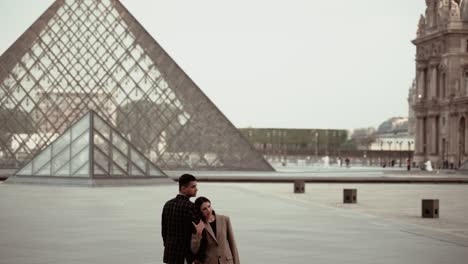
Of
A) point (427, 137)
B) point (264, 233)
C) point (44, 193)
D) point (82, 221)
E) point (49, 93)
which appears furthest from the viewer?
point (427, 137)

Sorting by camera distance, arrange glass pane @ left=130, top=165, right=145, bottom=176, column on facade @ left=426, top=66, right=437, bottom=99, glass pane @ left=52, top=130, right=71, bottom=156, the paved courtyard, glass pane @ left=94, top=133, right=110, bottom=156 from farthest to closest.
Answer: column on facade @ left=426, top=66, right=437, bottom=99 < glass pane @ left=130, top=165, right=145, bottom=176 < glass pane @ left=52, top=130, right=71, bottom=156 < glass pane @ left=94, top=133, right=110, bottom=156 < the paved courtyard

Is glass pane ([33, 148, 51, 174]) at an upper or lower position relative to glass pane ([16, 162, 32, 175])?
upper

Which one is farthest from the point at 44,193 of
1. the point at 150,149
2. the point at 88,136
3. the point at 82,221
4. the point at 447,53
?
the point at 447,53

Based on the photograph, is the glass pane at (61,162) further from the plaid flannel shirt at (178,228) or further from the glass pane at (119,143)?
the plaid flannel shirt at (178,228)

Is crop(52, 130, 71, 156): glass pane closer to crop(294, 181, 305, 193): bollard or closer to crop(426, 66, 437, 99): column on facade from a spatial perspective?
crop(294, 181, 305, 193): bollard

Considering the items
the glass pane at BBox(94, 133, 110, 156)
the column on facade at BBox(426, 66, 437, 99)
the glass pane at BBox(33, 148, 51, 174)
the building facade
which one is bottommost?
the glass pane at BBox(33, 148, 51, 174)

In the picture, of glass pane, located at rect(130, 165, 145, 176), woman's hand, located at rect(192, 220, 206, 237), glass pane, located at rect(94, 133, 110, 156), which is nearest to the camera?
woman's hand, located at rect(192, 220, 206, 237)

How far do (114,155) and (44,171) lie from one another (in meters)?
2.82

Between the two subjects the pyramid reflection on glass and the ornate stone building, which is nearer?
the pyramid reflection on glass

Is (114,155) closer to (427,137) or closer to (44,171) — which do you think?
(44,171)

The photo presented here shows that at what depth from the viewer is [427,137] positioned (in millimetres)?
93812

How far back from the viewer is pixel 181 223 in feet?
26.5

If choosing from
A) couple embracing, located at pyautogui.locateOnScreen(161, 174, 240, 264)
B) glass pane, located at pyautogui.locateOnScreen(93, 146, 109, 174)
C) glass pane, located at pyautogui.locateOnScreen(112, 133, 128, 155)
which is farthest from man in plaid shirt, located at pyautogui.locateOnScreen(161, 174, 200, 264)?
glass pane, located at pyautogui.locateOnScreen(112, 133, 128, 155)

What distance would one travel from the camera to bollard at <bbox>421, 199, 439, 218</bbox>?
20188mm
